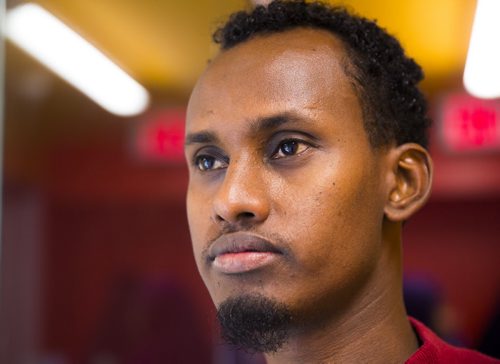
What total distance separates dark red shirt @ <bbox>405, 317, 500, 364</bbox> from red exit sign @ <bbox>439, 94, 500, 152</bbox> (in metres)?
0.63

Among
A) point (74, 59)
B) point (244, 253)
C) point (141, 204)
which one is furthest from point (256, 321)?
point (74, 59)

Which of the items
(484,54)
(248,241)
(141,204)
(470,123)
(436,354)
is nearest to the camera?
(248,241)

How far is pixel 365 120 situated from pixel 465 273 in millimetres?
721

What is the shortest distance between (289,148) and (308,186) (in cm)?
9

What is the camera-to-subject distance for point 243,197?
51.2 inches

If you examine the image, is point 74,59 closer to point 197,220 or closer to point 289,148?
point 197,220

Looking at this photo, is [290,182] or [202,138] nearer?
[290,182]

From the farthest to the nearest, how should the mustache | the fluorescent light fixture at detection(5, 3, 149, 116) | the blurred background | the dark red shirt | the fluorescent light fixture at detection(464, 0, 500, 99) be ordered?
the fluorescent light fixture at detection(5, 3, 149, 116) → the blurred background → the fluorescent light fixture at detection(464, 0, 500, 99) → the dark red shirt → the mustache

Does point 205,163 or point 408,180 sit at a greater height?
point 205,163

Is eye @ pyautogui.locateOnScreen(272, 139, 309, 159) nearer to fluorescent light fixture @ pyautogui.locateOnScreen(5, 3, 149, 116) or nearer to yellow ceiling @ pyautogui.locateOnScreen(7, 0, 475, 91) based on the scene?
Answer: yellow ceiling @ pyautogui.locateOnScreen(7, 0, 475, 91)

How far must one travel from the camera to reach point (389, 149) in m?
1.43

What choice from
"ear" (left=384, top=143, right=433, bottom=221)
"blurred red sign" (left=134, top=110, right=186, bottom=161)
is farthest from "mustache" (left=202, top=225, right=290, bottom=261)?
"blurred red sign" (left=134, top=110, right=186, bottom=161)

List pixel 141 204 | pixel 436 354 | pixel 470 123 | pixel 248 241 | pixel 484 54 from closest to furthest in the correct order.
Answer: pixel 248 241 → pixel 436 354 → pixel 484 54 → pixel 470 123 → pixel 141 204

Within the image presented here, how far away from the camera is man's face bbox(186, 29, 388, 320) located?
4.25ft
